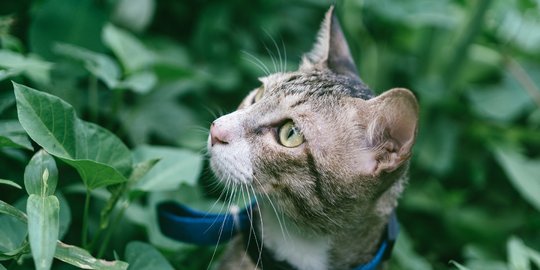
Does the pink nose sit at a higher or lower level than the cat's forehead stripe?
lower

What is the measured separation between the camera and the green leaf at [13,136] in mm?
1641

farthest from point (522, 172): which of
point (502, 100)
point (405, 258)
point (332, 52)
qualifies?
point (332, 52)

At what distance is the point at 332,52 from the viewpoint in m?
2.11

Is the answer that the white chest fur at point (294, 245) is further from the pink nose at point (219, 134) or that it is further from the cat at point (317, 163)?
the pink nose at point (219, 134)

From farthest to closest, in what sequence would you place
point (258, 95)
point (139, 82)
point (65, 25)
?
point (65, 25)
point (139, 82)
point (258, 95)

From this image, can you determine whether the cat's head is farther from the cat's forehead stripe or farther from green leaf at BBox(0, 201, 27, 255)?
green leaf at BBox(0, 201, 27, 255)

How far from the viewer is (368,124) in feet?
5.82

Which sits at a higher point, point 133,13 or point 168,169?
point 133,13

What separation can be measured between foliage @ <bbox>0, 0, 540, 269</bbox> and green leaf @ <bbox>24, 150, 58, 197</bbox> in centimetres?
3

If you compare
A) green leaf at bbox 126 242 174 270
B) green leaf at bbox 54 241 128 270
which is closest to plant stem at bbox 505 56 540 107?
green leaf at bbox 126 242 174 270

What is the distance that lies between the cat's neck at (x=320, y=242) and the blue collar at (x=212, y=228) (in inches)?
A: 1.1

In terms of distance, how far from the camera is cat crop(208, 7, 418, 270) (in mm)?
1734

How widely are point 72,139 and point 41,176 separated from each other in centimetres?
17

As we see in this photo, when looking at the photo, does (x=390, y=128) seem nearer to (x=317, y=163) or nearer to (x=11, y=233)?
(x=317, y=163)
